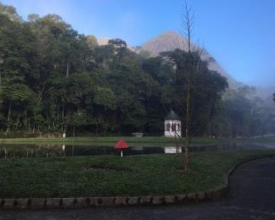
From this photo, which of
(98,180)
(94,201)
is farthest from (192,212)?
(98,180)

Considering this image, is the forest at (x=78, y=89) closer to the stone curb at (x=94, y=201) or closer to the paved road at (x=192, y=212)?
the paved road at (x=192, y=212)

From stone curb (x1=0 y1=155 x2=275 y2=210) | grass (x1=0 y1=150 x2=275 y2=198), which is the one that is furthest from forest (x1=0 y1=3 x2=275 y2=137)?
stone curb (x1=0 y1=155 x2=275 y2=210)

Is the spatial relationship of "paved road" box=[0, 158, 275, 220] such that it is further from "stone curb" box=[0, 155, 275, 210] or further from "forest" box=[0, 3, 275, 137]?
"forest" box=[0, 3, 275, 137]

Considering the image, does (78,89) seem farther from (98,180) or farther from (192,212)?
(192,212)

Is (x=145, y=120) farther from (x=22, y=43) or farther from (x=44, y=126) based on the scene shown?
(x=22, y=43)

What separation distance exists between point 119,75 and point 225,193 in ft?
187

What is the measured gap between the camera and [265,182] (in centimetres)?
1316

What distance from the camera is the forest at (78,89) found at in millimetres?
55031

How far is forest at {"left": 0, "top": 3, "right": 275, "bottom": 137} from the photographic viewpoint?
55031mm

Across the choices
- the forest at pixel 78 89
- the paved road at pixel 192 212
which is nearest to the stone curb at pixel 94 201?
the paved road at pixel 192 212

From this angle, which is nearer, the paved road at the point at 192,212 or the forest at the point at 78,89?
the paved road at the point at 192,212

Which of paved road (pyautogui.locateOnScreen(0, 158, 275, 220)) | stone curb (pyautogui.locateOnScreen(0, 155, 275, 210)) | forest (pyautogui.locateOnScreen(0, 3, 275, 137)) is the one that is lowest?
paved road (pyautogui.locateOnScreen(0, 158, 275, 220))

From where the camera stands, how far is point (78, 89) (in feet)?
189

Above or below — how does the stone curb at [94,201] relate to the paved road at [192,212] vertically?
above
